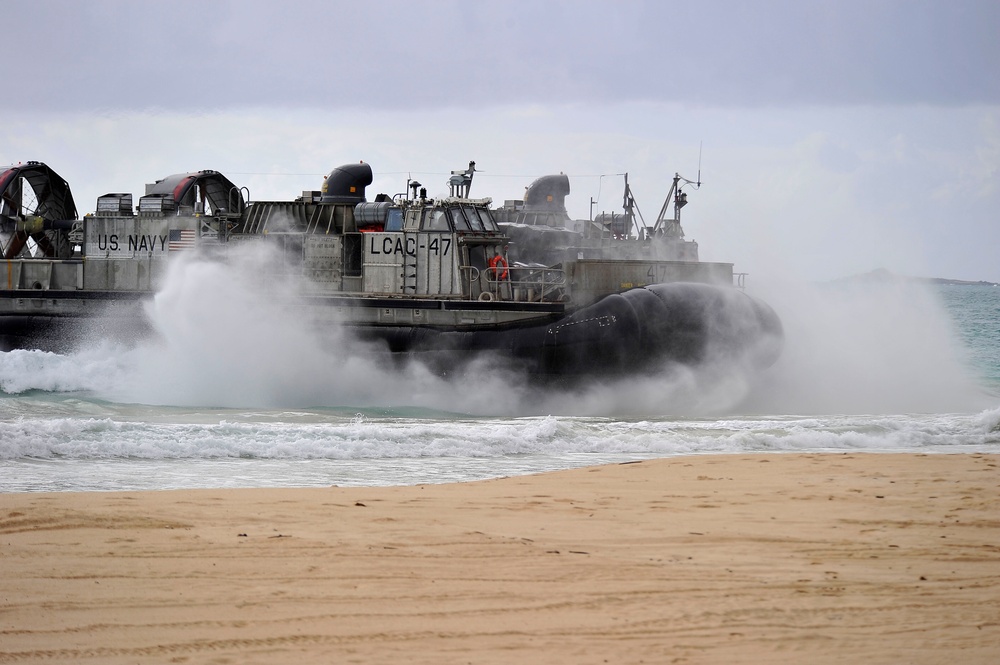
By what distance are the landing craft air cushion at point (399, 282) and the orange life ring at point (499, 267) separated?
0.7 inches

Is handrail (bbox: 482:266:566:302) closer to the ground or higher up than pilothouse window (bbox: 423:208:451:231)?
closer to the ground

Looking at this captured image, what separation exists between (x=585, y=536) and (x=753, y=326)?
9.24 meters

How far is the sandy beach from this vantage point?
3.62 meters

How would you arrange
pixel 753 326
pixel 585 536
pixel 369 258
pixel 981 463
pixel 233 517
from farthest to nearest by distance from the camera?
pixel 369 258
pixel 753 326
pixel 981 463
pixel 233 517
pixel 585 536

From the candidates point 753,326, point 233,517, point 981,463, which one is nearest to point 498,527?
point 233,517

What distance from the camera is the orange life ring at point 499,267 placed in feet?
48.6

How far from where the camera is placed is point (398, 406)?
14.2m

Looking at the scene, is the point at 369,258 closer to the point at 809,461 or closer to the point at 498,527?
the point at 809,461

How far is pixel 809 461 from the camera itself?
28.0 ft

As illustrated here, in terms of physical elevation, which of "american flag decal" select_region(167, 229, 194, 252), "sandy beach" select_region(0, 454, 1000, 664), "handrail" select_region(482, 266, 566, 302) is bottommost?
"sandy beach" select_region(0, 454, 1000, 664)

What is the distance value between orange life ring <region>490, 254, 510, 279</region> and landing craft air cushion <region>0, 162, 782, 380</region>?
0.06ft

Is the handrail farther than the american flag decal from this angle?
No

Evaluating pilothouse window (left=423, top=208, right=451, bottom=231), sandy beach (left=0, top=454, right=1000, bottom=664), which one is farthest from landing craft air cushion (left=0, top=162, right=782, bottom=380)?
sandy beach (left=0, top=454, right=1000, bottom=664)

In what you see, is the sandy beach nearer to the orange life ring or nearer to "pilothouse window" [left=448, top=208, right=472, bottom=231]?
the orange life ring
